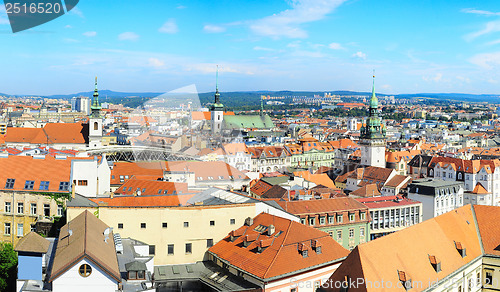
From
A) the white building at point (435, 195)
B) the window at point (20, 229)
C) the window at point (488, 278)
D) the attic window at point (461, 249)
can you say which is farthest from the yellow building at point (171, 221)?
the white building at point (435, 195)

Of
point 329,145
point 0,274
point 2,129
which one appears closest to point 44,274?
point 0,274

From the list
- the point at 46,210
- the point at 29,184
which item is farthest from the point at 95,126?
the point at 46,210

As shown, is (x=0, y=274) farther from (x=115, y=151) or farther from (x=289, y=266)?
(x=115, y=151)

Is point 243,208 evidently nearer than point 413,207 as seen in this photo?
Yes

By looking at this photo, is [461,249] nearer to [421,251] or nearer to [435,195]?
[421,251]

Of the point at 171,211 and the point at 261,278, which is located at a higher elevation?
the point at 171,211

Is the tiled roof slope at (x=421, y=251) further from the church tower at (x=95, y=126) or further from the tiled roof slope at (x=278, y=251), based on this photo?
the church tower at (x=95, y=126)

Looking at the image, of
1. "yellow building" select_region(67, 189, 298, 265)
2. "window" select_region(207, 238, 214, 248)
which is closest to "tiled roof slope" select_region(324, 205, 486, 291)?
"yellow building" select_region(67, 189, 298, 265)
